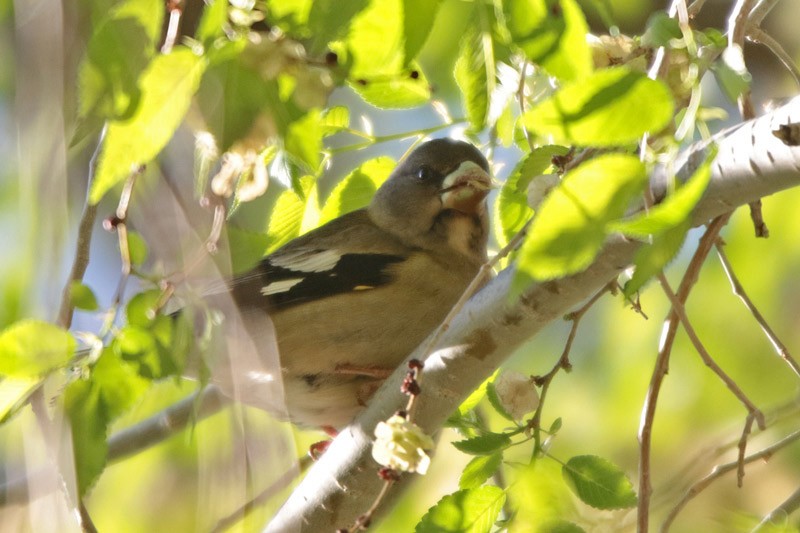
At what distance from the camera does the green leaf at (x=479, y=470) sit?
2.58 m

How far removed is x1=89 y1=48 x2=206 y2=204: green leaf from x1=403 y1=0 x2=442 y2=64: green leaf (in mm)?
398

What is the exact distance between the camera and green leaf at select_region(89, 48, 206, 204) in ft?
5.85

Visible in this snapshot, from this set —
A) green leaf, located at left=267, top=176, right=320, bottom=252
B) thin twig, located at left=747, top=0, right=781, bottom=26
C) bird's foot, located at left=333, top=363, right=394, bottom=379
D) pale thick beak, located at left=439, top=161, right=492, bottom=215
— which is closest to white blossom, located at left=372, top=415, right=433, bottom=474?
green leaf, located at left=267, top=176, right=320, bottom=252

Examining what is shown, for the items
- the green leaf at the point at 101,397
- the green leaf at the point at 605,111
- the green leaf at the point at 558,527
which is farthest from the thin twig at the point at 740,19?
the green leaf at the point at 101,397

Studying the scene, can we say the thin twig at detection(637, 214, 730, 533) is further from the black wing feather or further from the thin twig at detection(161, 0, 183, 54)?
the thin twig at detection(161, 0, 183, 54)

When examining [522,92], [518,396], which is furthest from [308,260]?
[522,92]

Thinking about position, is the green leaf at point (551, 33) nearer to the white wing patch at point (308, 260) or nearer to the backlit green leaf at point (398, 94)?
the backlit green leaf at point (398, 94)

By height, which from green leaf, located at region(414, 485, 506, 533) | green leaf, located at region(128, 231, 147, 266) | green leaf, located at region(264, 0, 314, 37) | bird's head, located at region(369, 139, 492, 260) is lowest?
bird's head, located at region(369, 139, 492, 260)

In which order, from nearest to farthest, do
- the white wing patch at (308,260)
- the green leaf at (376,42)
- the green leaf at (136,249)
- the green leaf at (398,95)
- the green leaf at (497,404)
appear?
the green leaf at (376,42), the green leaf at (136,249), the green leaf at (497,404), the green leaf at (398,95), the white wing patch at (308,260)

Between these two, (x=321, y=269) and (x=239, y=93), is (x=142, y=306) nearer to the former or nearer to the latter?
(x=239, y=93)

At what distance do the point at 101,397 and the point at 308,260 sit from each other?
2.10 meters

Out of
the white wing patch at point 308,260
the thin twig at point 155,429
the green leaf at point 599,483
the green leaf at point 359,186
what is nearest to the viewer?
the green leaf at point 599,483

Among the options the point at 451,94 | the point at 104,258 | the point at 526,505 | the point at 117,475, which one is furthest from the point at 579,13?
the point at 117,475

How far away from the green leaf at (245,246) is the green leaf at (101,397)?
735 millimetres
